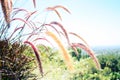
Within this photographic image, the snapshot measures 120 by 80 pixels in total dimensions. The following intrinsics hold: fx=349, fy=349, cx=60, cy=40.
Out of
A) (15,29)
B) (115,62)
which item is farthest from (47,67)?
(115,62)

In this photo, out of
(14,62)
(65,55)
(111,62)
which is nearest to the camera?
(65,55)

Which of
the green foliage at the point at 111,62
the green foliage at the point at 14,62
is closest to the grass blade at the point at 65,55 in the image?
the green foliage at the point at 14,62

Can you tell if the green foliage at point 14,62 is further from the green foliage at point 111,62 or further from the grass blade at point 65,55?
the green foliage at point 111,62

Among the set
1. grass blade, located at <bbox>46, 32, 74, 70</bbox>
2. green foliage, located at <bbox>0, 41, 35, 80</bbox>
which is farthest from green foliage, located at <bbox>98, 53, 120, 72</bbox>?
grass blade, located at <bbox>46, 32, 74, 70</bbox>

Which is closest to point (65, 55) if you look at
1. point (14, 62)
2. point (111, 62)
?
point (14, 62)

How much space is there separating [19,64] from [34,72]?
29 centimetres

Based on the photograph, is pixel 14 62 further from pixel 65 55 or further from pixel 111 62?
pixel 111 62

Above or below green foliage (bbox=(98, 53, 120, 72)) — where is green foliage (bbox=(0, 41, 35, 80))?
above

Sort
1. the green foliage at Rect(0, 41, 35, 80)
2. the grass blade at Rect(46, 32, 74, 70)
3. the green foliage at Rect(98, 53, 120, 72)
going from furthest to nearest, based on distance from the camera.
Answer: the green foliage at Rect(98, 53, 120, 72) < the green foliage at Rect(0, 41, 35, 80) < the grass blade at Rect(46, 32, 74, 70)

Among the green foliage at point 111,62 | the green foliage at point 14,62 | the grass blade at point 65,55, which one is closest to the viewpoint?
the grass blade at point 65,55

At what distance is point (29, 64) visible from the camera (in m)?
2.53

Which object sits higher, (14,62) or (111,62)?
(14,62)

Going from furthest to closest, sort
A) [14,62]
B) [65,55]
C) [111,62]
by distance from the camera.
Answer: [111,62] → [14,62] → [65,55]

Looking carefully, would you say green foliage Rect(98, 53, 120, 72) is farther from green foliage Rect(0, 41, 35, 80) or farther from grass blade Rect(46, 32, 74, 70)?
grass blade Rect(46, 32, 74, 70)
